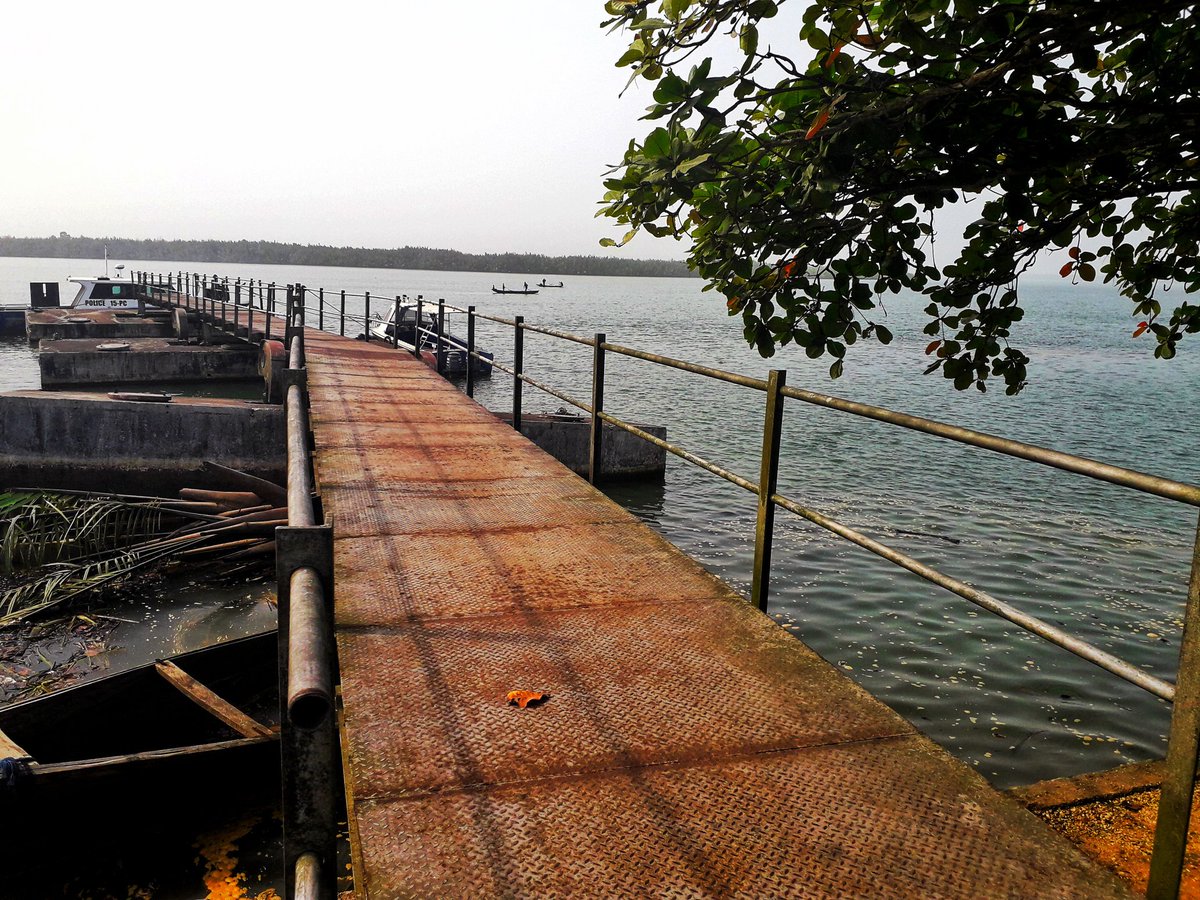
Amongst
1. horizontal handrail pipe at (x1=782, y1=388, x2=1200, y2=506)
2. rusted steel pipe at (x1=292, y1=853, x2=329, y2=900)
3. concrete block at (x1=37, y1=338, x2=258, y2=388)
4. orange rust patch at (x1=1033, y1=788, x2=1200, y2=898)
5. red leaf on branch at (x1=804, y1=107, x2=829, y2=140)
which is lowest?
concrete block at (x1=37, y1=338, x2=258, y2=388)

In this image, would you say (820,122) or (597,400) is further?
(597,400)

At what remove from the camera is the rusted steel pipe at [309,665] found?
1549mm

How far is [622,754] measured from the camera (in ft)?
8.43

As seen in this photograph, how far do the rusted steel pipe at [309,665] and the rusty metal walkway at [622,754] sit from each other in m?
0.66

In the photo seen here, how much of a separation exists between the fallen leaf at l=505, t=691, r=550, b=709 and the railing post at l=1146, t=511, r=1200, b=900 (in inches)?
67.3

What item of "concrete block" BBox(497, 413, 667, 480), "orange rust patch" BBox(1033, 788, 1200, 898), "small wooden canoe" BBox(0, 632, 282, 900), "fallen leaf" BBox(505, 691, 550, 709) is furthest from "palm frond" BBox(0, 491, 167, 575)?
"orange rust patch" BBox(1033, 788, 1200, 898)

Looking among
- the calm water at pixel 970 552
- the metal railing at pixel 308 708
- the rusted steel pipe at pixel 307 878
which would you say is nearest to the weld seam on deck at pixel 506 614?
the metal railing at pixel 308 708

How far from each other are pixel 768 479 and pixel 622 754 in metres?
1.65

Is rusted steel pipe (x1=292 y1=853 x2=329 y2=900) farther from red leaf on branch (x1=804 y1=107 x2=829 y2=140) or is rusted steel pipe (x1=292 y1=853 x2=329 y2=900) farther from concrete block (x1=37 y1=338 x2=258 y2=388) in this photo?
concrete block (x1=37 y1=338 x2=258 y2=388)

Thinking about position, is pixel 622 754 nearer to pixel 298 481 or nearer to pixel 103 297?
pixel 298 481

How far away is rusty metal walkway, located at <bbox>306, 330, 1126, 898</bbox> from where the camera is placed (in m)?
2.08

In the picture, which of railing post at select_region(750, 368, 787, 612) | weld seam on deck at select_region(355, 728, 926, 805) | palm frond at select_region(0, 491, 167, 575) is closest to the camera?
weld seam on deck at select_region(355, 728, 926, 805)

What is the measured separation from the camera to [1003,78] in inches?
125

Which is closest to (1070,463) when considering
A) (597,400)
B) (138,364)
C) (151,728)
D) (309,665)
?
(309,665)
